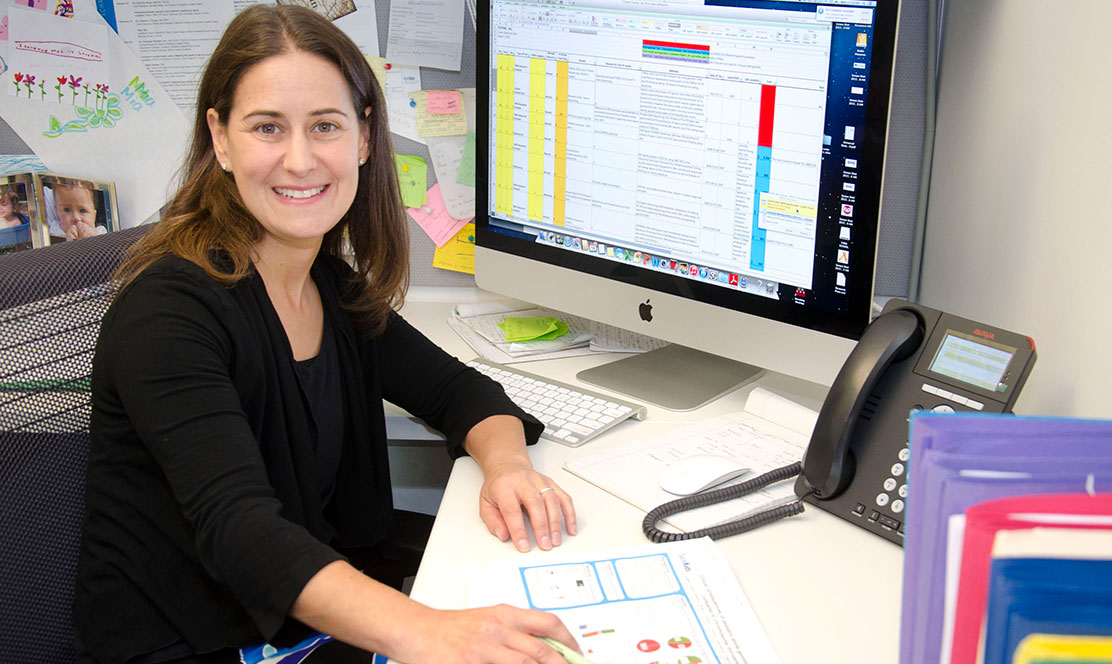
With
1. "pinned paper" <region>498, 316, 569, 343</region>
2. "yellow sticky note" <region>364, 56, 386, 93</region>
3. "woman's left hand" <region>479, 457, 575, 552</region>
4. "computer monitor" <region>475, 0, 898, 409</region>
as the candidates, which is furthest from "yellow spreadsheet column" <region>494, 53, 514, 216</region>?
"woman's left hand" <region>479, 457, 575, 552</region>

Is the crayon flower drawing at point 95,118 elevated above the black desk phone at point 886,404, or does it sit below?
above

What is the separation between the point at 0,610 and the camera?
0.80 m

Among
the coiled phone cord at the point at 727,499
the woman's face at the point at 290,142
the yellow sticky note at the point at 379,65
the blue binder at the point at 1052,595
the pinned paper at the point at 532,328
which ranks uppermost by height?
the yellow sticky note at the point at 379,65

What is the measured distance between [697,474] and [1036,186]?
0.44 meters

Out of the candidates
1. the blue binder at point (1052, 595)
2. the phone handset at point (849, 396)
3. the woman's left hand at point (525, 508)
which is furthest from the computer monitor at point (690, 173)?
the blue binder at point (1052, 595)

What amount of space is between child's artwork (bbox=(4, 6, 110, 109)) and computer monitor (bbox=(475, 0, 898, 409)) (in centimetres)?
66

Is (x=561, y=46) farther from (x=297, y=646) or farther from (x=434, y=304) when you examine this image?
(x=297, y=646)

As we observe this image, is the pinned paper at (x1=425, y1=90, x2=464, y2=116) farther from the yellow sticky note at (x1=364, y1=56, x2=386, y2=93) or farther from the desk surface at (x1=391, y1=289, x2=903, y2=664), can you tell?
the desk surface at (x1=391, y1=289, x2=903, y2=664)

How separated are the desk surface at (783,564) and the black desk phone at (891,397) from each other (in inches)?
1.1

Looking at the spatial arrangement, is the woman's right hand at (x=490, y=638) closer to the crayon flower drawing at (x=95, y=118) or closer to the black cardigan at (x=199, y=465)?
the black cardigan at (x=199, y=465)

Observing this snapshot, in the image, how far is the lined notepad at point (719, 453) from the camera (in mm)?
889

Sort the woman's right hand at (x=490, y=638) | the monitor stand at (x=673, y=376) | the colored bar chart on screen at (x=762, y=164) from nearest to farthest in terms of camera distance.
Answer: the woman's right hand at (x=490, y=638), the colored bar chart on screen at (x=762, y=164), the monitor stand at (x=673, y=376)

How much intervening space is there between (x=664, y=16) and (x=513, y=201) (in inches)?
13.9

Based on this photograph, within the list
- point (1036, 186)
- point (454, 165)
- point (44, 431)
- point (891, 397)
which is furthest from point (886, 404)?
point (454, 165)
